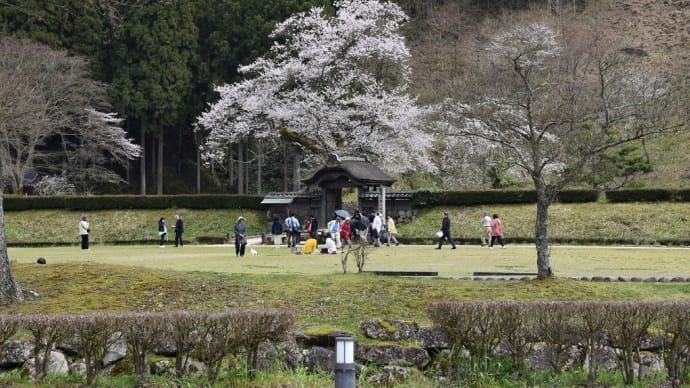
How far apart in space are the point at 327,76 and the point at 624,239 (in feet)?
59.7

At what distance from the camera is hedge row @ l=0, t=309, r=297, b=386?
877 cm

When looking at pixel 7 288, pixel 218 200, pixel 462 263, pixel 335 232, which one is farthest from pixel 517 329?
pixel 218 200

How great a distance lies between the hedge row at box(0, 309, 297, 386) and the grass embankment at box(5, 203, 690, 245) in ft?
84.5

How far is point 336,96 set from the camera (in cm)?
4256

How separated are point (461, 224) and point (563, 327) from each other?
27619 mm

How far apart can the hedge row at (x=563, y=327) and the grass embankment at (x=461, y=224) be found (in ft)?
77.5

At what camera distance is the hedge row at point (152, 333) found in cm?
877

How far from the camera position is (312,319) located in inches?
460

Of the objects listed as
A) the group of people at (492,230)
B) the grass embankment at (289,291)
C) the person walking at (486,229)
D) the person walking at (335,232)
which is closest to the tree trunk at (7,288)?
the grass embankment at (289,291)

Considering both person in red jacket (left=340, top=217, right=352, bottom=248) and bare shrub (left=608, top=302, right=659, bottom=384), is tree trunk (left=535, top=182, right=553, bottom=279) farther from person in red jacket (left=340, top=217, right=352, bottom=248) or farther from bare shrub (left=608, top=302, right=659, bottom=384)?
person in red jacket (left=340, top=217, right=352, bottom=248)

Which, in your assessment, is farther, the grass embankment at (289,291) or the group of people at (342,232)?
the group of people at (342,232)

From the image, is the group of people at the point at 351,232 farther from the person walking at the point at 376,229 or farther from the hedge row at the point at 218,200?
the hedge row at the point at 218,200

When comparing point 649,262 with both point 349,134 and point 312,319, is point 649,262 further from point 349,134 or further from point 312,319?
point 349,134

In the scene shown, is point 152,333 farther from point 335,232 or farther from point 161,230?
point 161,230
